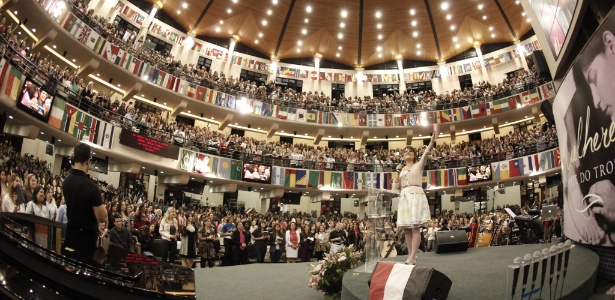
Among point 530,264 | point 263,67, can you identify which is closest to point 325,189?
point 263,67

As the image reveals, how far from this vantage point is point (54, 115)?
42.1ft

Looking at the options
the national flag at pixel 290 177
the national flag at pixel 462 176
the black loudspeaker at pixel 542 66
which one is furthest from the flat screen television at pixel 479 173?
the black loudspeaker at pixel 542 66

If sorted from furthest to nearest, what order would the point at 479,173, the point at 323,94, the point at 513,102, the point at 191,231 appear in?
the point at 323,94, the point at 513,102, the point at 479,173, the point at 191,231

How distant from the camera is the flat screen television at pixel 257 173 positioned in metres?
20.5

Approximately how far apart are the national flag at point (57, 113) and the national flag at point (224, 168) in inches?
312

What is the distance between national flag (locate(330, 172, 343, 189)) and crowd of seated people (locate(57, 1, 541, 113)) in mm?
4977

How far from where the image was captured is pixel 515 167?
19.8m

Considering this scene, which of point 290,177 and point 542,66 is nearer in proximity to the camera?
point 542,66

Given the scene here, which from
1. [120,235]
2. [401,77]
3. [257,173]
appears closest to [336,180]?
[257,173]

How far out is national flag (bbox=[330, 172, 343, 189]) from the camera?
22.5m

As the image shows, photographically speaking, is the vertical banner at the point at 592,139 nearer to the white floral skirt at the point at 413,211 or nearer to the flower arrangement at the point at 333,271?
the white floral skirt at the point at 413,211

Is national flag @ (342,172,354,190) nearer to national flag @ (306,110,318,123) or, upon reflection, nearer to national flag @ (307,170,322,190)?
national flag @ (307,170,322,190)

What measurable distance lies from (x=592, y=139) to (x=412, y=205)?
2.29 meters

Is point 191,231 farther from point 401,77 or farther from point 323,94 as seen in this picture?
point 401,77
